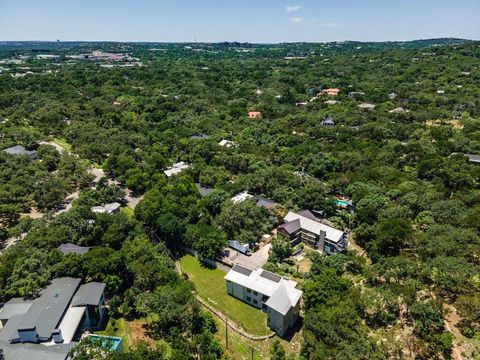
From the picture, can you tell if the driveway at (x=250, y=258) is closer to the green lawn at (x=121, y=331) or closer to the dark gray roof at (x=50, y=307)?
the green lawn at (x=121, y=331)

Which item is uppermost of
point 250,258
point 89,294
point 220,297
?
point 89,294

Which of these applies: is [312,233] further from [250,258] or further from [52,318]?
[52,318]

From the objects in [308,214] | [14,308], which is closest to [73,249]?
[14,308]

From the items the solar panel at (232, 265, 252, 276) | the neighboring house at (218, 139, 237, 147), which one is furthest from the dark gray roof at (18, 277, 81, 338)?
the neighboring house at (218, 139, 237, 147)

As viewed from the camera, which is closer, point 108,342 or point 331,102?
point 108,342

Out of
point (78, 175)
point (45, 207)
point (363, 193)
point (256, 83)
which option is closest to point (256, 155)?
point (363, 193)

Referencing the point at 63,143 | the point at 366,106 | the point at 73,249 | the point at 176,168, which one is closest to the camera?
the point at 73,249

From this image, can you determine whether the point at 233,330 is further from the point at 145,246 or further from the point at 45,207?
the point at 45,207

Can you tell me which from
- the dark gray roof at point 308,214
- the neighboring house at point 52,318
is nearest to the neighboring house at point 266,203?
the dark gray roof at point 308,214
